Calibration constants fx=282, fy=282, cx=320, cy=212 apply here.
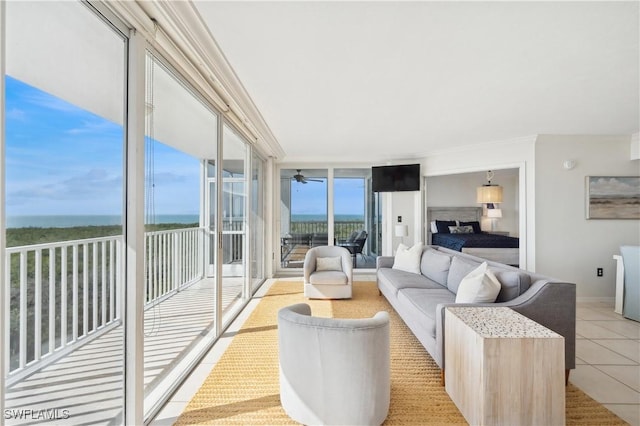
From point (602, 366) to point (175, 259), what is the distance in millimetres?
5462

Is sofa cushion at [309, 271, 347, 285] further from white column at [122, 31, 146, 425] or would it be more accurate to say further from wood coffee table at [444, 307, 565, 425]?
white column at [122, 31, 146, 425]

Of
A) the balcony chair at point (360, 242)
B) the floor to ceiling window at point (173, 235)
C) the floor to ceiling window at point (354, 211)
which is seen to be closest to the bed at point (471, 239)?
the floor to ceiling window at point (354, 211)

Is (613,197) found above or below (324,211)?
above

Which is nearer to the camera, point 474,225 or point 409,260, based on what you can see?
point 409,260

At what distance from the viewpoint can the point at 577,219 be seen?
4309 millimetres

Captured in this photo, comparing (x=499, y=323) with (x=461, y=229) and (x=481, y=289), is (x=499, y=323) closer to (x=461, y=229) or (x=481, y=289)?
(x=481, y=289)

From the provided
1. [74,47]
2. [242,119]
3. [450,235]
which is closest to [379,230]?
[450,235]

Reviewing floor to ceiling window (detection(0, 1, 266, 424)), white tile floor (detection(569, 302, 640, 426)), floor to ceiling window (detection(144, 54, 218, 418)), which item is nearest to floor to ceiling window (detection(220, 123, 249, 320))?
floor to ceiling window (detection(144, 54, 218, 418))

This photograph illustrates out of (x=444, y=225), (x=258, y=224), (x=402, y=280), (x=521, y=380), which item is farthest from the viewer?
(x=444, y=225)

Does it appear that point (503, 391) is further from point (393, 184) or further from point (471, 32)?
point (393, 184)

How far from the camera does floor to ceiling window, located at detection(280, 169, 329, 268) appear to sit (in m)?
6.32

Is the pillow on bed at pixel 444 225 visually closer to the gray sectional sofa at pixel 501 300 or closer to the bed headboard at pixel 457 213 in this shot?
the bed headboard at pixel 457 213

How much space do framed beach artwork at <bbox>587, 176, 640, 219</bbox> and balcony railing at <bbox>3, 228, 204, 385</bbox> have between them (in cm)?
597

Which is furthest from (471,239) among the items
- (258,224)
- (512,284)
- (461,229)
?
(258,224)
